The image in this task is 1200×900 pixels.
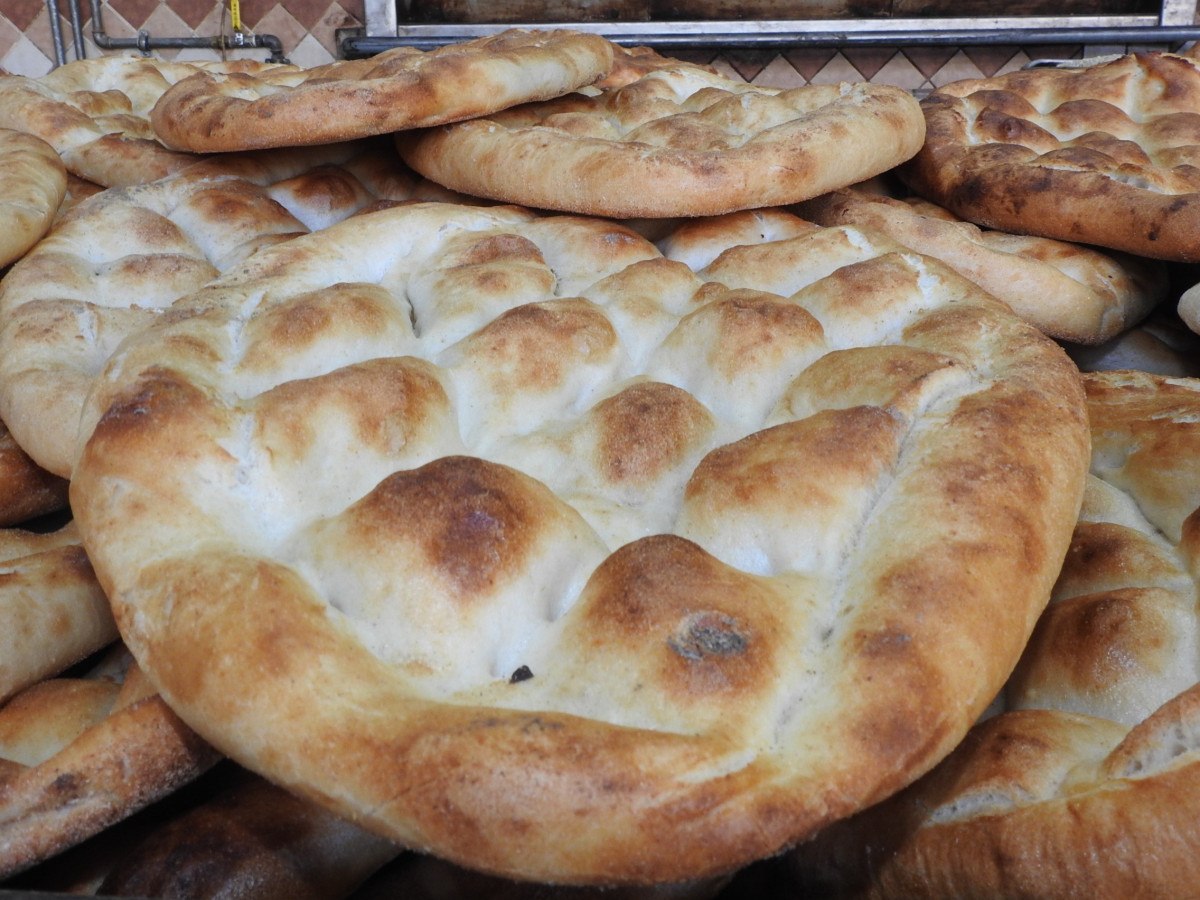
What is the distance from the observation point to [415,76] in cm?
214

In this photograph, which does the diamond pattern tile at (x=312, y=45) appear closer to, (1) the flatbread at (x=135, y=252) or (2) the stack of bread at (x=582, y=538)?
(1) the flatbread at (x=135, y=252)

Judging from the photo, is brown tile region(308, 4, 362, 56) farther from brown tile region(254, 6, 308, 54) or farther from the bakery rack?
the bakery rack

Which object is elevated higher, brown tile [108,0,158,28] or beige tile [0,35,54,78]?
brown tile [108,0,158,28]

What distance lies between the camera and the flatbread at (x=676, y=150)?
6.32ft

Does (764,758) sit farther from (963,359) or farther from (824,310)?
(824,310)

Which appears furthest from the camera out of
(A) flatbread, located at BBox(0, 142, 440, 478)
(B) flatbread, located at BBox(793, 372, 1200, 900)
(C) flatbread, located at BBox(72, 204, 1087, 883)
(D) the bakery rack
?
(D) the bakery rack

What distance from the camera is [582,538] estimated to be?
1.24 metres

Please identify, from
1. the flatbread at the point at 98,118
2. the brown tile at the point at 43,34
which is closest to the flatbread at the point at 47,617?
the flatbread at the point at 98,118

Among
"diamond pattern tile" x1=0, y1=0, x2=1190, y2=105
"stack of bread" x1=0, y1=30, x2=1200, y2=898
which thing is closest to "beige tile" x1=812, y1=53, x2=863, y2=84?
"diamond pattern tile" x1=0, y1=0, x2=1190, y2=105

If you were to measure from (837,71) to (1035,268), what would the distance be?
4607 millimetres

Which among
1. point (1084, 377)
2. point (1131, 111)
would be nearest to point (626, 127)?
point (1084, 377)

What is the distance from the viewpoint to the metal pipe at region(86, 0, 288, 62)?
239 inches

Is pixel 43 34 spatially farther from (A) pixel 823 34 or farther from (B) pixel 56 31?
(A) pixel 823 34

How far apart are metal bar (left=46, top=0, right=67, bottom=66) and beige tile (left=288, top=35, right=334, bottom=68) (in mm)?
1336
